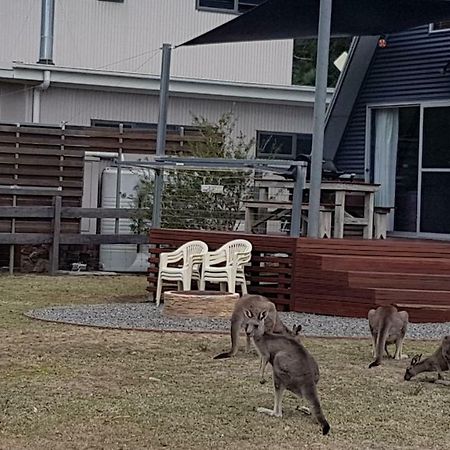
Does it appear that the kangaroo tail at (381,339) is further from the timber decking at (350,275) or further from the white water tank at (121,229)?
the white water tank at (121,229)

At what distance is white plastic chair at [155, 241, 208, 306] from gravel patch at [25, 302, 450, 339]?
0.39m

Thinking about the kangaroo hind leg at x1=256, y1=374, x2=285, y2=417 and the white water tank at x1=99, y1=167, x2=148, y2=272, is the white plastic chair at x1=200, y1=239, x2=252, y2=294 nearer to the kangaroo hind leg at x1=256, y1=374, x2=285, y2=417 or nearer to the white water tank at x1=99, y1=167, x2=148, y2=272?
the kangaroo hind leg at x1=256, y1=374, x2=285, y2=417

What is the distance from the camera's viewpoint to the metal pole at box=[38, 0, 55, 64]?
2108 centimetres

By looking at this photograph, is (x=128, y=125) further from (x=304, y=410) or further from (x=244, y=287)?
(x=304, y=410)

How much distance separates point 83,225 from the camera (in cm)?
1927

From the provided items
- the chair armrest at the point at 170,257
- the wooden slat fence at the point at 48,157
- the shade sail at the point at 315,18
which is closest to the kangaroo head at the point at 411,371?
the chair armrest at the point at 170,257

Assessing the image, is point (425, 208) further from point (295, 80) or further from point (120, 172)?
point (295, 80)

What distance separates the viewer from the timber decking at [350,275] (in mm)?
12164

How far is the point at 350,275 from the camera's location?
40.3ft

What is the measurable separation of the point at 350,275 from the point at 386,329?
3.00 meters

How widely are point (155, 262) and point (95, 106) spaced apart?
839 centimetres

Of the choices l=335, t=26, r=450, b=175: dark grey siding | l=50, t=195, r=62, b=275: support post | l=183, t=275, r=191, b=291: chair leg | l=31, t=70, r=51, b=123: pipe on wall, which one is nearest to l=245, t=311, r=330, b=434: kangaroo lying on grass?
l=183, t=275, r=191, b=291: chair leg

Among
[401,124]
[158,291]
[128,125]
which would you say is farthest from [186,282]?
[128,125]

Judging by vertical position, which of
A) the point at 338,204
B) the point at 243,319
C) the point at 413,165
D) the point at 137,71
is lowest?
the point at 243,319
